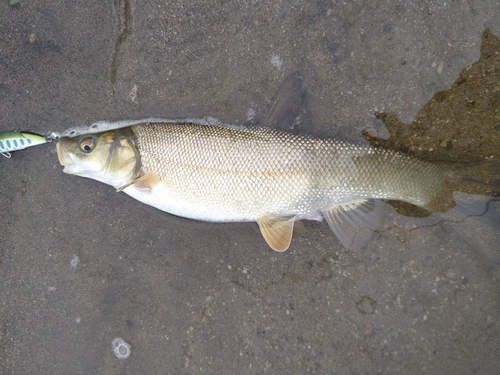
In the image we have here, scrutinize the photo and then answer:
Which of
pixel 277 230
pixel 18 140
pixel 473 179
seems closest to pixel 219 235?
pixel 277 230

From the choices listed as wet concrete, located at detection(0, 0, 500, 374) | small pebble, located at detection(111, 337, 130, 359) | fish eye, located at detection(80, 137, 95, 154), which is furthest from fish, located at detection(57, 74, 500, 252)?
small pebble, located at detection(111, 337, 130, 359)

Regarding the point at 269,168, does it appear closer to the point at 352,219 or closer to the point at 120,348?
the point at 352,219

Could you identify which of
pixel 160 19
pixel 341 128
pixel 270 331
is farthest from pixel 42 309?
pixel 341 128

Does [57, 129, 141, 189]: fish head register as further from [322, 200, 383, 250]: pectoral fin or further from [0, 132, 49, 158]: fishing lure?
[322, 200, 383, 250]: pectoral fin

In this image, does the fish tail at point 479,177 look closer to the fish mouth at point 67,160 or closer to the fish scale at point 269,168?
the fish scale at point 269,168

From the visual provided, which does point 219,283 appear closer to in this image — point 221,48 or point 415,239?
point 415,239

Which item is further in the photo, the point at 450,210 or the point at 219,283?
the point at 219,283
